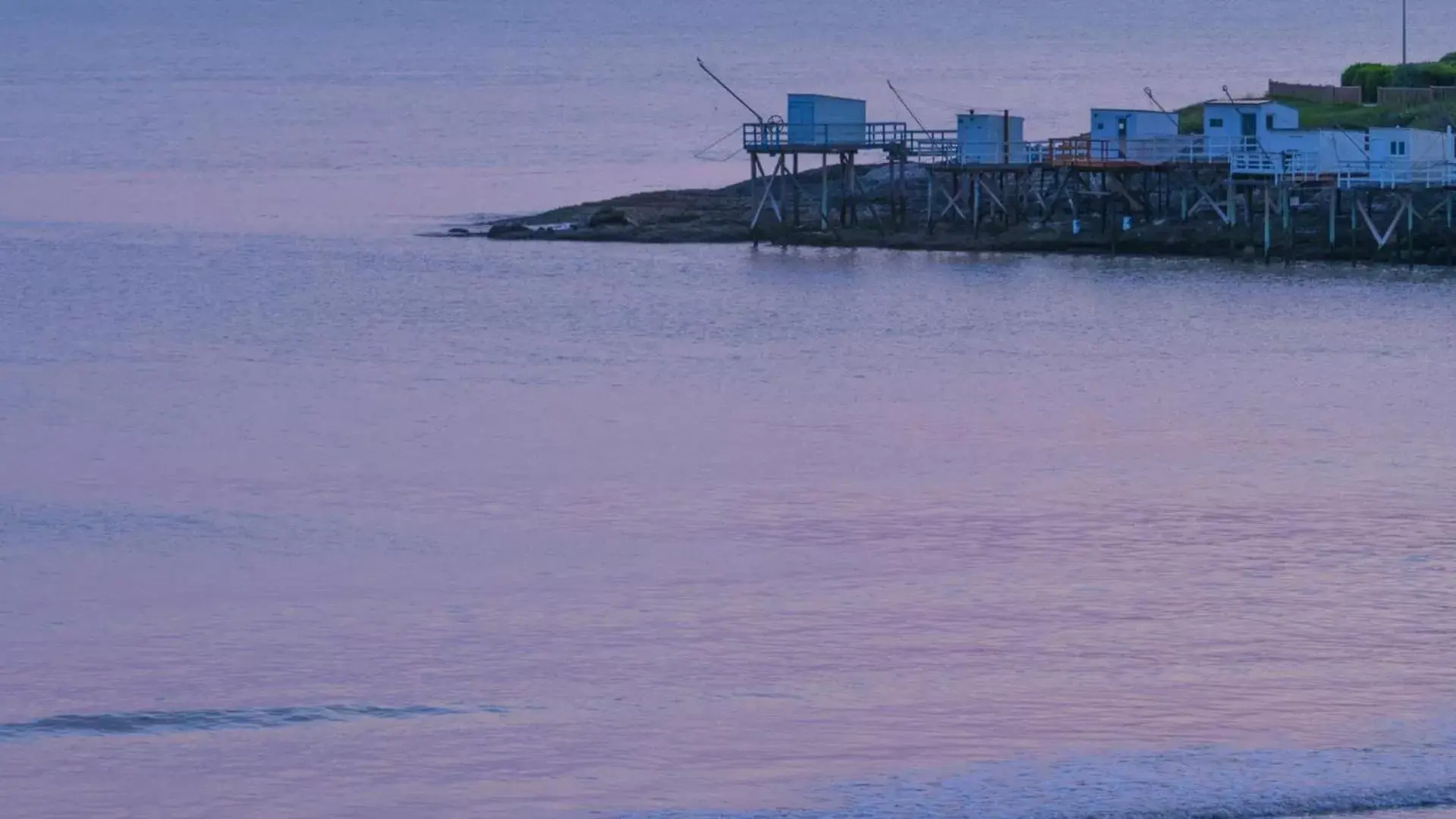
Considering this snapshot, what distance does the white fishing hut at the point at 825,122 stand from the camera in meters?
56.7

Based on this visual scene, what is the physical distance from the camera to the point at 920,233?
57.3 meters

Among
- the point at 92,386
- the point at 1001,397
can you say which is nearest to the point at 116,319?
the point at 92,386

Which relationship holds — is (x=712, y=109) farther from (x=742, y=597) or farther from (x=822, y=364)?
(x=742, y=597)

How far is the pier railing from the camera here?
185ft

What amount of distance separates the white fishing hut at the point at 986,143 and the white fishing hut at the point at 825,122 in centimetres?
233

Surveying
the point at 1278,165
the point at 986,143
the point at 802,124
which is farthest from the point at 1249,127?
the point at 802,124

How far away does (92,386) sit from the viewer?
120 ft

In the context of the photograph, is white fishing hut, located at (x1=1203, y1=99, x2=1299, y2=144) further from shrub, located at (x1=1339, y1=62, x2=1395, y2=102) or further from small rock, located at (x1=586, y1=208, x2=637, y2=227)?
small rock, located at (x1=586, y1=208, x2=637, y2=227)

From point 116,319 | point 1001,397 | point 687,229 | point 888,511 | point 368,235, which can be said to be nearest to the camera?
point 888,511

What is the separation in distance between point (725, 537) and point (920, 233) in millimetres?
33049

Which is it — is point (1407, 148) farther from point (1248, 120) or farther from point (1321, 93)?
point (1321, 93)

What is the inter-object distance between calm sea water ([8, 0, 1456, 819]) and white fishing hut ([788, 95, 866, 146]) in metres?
2.72

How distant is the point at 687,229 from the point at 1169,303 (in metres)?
16.9

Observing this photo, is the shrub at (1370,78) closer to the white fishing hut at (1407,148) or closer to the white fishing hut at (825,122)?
the white fishing hut at (825,122)
